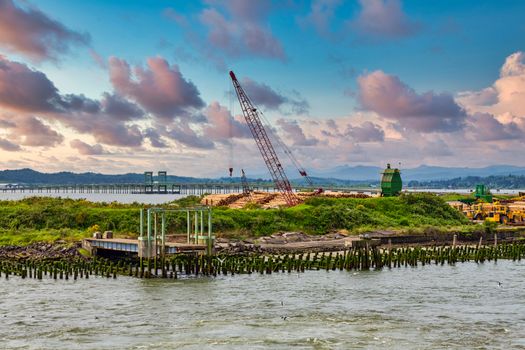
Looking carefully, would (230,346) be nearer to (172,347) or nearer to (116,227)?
(172,347)

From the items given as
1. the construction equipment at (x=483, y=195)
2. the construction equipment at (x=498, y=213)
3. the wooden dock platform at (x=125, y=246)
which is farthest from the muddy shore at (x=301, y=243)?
the construction equipment at (x=483, y=195)

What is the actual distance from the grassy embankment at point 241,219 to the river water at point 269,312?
33.1 m

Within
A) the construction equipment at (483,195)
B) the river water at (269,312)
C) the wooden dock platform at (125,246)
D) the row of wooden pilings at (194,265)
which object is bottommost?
the river water at (269,312)

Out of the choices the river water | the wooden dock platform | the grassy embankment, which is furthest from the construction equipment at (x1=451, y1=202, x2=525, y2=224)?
the wooden dock platform

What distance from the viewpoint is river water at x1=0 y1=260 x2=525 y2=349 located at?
40188 millimetres

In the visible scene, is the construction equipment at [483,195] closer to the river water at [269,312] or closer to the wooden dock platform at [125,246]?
the river water at [269,312]

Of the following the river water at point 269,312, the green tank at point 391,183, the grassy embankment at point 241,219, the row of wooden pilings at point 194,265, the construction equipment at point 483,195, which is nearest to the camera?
the river water at point 269,312

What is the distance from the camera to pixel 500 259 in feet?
274

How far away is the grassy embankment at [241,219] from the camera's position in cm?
9675

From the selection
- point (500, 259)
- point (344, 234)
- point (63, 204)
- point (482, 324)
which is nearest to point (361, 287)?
point (482, 324)

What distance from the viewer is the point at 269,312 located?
48.2m

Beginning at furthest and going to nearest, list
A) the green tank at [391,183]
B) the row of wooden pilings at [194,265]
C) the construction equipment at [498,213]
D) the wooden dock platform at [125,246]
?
the green tank at [391,183] < the construction equipment at [498,213] < the wooden dock platform at [125,246] < the row of wooden pilings at [194,265]

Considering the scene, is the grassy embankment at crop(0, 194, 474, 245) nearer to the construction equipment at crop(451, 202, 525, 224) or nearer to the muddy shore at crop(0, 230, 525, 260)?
the muddy shore at crop(0, 230, 525, 260)

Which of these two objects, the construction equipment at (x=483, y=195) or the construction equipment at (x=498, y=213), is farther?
the construction equipment at (x=483, y=195)
